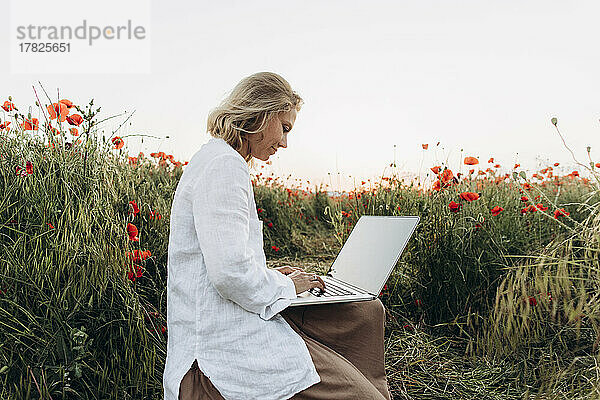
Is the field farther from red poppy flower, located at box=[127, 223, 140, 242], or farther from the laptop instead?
the laptop

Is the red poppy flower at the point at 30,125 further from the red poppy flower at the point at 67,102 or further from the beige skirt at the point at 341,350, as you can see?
the beige skirt at the point at 341,350

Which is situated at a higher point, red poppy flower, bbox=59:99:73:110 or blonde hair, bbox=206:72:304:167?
red poppy flower, bbox=59:99:73:110

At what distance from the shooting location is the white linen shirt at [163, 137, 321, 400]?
1.25m

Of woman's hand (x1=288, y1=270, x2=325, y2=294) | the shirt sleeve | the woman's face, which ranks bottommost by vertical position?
woman's hand (x1=288, y1=270, x2=325, y2=294)

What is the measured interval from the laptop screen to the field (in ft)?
1.14

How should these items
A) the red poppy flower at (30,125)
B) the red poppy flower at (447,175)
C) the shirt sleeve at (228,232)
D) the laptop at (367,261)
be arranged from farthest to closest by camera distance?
the red poppy flower at (447,175), the red poppy flower at (30,125), the laptop at (367,261), the shirt sleeve at (228,232)

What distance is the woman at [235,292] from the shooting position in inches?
49.6

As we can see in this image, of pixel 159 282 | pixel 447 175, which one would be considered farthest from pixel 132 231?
pixel 447 175

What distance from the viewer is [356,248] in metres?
1.97

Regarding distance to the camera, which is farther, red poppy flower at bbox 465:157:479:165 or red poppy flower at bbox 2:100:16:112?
red poppy flower at bbox 465:157:479:165

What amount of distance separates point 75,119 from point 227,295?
4.67ft

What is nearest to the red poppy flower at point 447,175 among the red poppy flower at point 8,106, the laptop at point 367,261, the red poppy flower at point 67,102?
the laptop at point 367,261

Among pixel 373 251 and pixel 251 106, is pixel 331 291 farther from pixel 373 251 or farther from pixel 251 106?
pixel 251 106

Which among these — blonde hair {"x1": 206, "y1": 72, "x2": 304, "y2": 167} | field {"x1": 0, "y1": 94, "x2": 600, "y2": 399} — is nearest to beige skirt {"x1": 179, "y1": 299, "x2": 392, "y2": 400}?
field {"x1": 0, "y1": 94, "x2": 600, "y2": 399}
